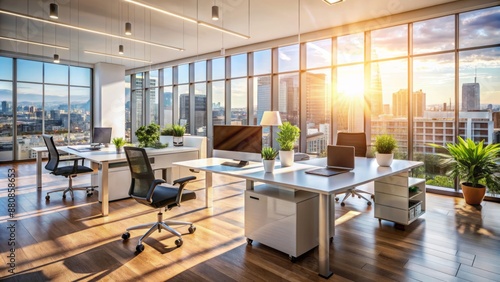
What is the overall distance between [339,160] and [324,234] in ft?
3.59

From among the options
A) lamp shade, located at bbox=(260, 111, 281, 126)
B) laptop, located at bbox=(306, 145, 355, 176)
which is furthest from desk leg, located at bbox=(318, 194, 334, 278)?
lamp shade, located at bbox=(260, 111, 281, 126)

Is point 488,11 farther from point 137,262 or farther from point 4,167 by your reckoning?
point 4,167

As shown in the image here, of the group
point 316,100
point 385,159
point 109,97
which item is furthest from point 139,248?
point 109,97

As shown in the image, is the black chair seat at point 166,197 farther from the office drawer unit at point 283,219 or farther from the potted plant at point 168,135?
the potted plant at point 168,135

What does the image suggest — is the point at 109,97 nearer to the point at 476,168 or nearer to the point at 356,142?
the point at 356,142

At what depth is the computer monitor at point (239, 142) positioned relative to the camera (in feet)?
11.0

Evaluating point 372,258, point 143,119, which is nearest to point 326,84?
point 372,258

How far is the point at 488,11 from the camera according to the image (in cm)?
490

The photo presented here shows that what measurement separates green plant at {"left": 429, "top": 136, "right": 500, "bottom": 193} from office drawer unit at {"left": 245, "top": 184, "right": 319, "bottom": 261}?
10.8ft

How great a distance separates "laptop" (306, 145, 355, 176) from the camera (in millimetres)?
3084

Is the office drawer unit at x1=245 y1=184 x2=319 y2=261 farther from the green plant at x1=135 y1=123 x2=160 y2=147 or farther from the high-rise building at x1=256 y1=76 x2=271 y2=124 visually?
the high-rise building at x1=256 y1=76 x2=271 y2=124

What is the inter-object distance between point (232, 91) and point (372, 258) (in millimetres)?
6572

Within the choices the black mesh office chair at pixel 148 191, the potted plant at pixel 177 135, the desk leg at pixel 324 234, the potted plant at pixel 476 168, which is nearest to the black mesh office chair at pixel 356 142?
the potted plant at pixel 476 168

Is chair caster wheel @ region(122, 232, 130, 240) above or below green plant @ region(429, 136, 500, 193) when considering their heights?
below
